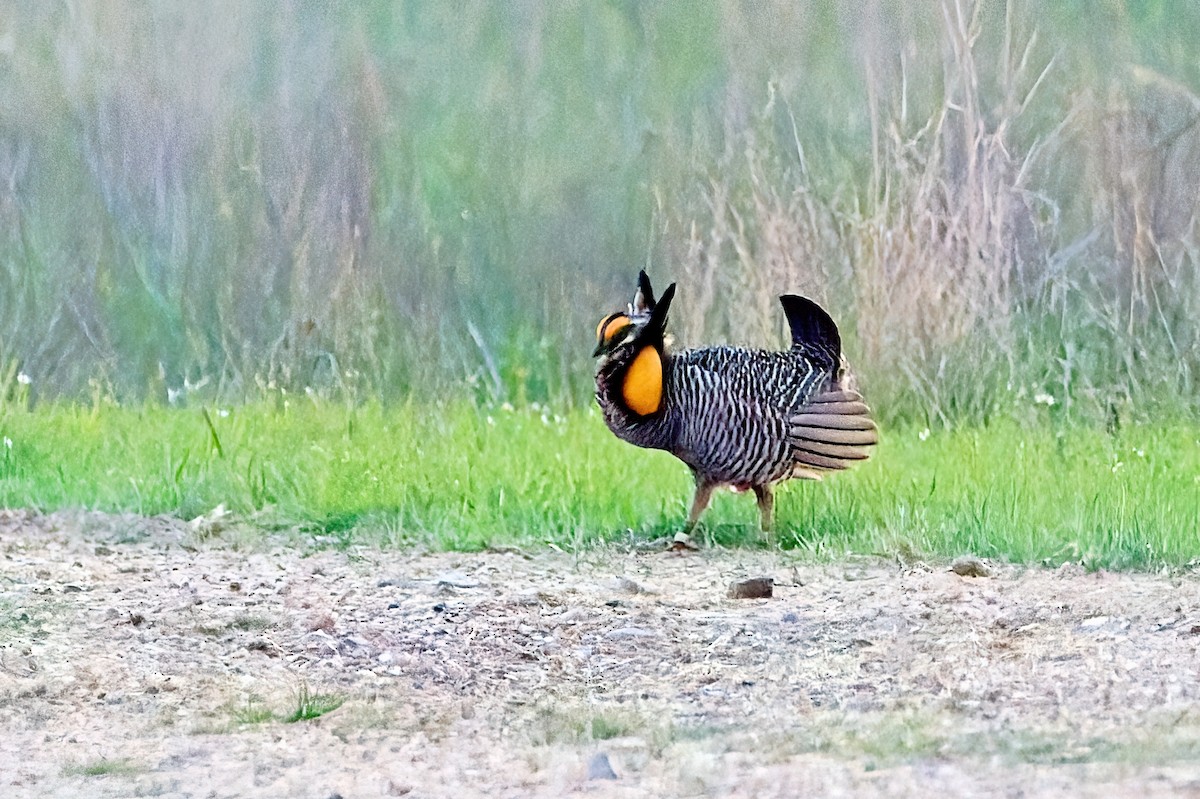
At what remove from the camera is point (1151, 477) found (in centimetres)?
667

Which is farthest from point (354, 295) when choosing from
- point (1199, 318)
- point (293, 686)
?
point (293, 686)

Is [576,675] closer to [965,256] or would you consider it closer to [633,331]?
[633,331]

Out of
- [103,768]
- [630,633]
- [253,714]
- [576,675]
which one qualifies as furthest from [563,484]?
[103,768]

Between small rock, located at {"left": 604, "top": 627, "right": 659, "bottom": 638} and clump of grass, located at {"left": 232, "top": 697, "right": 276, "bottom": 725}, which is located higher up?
small rock, located at {"left": 604, "top": 627, "right": 659, "bottom": 638}

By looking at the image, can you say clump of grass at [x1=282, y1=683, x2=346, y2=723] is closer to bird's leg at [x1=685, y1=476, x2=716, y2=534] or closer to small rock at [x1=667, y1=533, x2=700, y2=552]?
small rock at [x1=667, y1=533, x2=700, y2=552]

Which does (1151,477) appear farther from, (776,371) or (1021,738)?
(1021,738)

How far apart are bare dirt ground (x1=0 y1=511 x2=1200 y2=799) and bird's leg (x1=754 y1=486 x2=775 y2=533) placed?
0.92 ft

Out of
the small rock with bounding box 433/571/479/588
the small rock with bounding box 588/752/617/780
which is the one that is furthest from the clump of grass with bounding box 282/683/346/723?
the small rock with bounding box 433/571/479/588

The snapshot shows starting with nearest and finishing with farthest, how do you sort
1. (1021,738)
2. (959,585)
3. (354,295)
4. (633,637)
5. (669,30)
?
(1021,738), (633,637), (959,585), (354,295), (669,30)

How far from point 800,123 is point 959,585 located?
455 cm

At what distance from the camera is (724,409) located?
6.24 meters

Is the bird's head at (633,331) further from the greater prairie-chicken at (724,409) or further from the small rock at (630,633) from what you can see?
the small rock at (630,633)

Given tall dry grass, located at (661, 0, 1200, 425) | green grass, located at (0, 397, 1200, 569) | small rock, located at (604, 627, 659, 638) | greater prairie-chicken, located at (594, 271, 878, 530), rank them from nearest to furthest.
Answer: small rock, located at (604, 627, 659, 638), green grass, located at (0, 397, 1200, 569), greater prairie-chicken, located at (594, 271, 878, 530), tall dry grass, located at (661, 0, 1200, 425)

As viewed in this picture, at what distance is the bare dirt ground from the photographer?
11.2 feet
